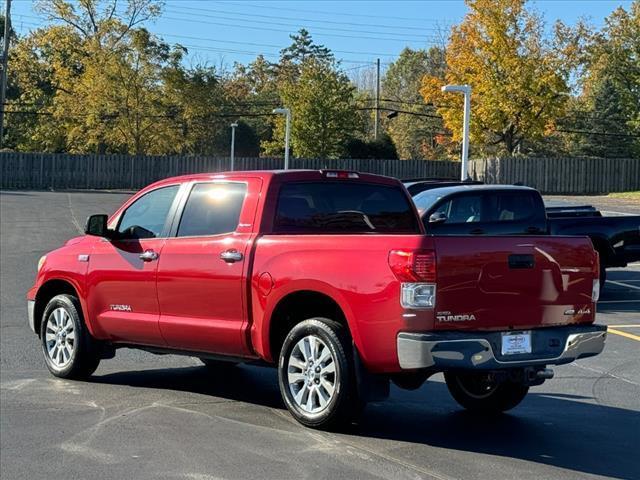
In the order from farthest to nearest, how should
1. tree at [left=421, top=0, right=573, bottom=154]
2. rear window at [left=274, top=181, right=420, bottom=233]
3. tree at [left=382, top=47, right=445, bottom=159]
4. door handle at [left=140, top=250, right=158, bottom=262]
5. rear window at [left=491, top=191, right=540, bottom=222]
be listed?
tree at [left=382, top=47, right=445, bottom=159] → tree at [left=421, top=0, right=573, bottom=154] → rear window at [left=491, top=191, right=540, bottom=222] → door handle at [left=140, top=250, right=158, bottom=262] → rear window at [left=274, top=181, right=420, bottom=233]

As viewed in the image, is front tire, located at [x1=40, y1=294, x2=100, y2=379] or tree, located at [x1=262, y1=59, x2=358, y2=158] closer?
front tire, located at [x1=40, y1=294, x2=100, y2=379]

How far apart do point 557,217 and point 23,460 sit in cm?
1155

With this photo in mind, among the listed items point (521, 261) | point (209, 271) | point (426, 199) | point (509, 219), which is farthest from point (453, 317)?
point (509, 219)

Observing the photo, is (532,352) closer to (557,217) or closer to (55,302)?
(55,302)

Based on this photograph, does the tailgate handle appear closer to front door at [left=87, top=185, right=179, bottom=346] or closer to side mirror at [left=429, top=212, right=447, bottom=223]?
front door at [left=87, top=185, right=179, bottom=346]

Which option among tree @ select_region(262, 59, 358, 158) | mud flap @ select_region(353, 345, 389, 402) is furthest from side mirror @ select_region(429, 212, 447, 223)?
tree @ select_region(262, 59, 358, 158)

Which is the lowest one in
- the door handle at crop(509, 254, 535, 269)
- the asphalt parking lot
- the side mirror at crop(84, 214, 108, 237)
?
the asphalt parking lot

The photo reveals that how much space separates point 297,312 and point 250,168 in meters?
47.8

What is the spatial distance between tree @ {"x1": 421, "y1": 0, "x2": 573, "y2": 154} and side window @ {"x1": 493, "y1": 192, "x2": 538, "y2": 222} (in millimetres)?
37111

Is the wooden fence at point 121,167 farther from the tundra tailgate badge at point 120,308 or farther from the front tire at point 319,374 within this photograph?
the front tire at point 319,374

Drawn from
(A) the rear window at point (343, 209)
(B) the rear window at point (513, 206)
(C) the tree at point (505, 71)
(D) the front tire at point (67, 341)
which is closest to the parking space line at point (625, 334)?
(B) the rear window at point (513, 206)

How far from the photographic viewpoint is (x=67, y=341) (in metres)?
8.70

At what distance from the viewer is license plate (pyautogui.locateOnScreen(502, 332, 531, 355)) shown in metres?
6.30

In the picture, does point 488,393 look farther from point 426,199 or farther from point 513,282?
point 426,199
